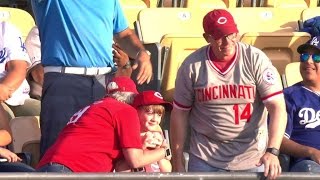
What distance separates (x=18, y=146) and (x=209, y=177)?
6.63 ft

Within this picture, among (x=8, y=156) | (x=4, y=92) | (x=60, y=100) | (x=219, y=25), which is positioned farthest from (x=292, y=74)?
(x=8, y=156)

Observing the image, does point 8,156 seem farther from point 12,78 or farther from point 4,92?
point 12,78

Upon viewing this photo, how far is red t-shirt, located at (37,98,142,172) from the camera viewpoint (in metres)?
4.69

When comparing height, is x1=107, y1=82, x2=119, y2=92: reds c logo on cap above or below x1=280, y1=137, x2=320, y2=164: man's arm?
above

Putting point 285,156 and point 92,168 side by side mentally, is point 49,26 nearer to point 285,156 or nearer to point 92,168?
point 92,168

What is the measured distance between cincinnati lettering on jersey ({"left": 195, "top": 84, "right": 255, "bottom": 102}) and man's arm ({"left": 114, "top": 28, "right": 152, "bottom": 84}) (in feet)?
1.19

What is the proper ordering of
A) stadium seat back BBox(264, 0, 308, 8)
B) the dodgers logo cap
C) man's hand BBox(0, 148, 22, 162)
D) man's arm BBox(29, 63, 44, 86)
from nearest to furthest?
man's hand BBox(0, 148, 22, 162), the dodgers logo cap, man's arm BBox(29, 63, 44, 86), stadium seat back BBox(264, 0, 308, 8)

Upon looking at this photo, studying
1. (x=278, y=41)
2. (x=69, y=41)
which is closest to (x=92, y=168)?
(x=69, y=41)

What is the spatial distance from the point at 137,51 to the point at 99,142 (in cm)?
96

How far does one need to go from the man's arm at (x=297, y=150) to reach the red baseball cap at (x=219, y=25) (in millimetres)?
1126

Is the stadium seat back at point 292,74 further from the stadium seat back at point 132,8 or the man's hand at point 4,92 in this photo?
the man's hand at point 4,92

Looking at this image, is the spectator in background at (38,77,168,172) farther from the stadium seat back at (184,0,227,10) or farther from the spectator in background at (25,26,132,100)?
the stadium seat back at (184,0,227,10)

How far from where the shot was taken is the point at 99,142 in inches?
186

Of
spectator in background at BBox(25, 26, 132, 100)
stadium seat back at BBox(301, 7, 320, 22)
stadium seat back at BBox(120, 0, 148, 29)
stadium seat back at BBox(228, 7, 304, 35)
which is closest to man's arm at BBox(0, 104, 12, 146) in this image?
spectator in background at BBox(25, 26, 132, 100)
